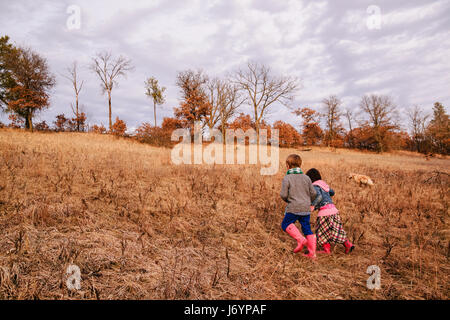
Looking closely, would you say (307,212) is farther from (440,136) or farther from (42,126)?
(440,136)

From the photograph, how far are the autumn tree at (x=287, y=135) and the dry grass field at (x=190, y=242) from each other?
31989 millimetres

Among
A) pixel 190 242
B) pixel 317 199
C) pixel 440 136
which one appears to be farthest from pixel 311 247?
pixel 440 136

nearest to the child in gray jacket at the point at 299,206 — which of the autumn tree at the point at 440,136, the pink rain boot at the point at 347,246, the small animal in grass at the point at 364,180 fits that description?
the pink rain boot at the point at 347,246

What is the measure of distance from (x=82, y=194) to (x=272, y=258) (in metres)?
4.63

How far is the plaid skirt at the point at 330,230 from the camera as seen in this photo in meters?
3.11

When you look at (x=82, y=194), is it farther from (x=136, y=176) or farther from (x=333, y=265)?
(x=333, y=265)

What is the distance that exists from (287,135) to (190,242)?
37.3m

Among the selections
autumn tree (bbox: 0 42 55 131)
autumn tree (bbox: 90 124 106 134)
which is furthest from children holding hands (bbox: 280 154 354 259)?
autumn tree (bbox: 90 124 106 134)

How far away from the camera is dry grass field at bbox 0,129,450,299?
2.17 m

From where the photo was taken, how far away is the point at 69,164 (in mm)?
6727

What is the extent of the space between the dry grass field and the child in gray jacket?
0.94 ft

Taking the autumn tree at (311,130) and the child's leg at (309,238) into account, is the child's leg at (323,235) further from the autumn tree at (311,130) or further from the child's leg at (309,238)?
the autumn tree at (311,130)

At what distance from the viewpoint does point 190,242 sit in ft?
10.6
